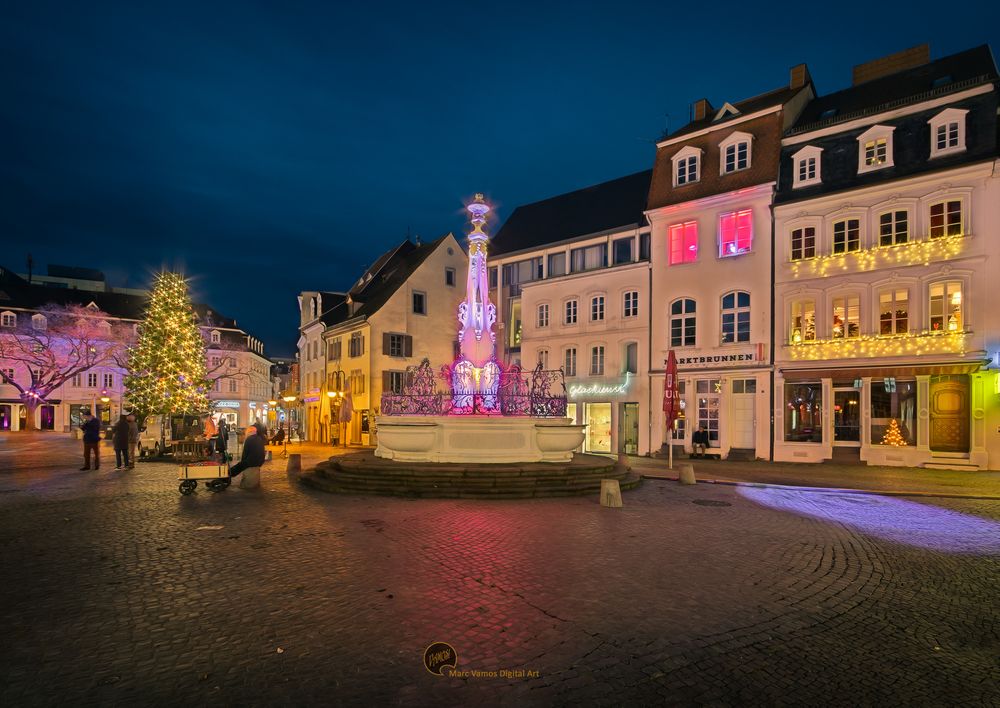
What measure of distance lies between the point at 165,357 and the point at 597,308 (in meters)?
21.8

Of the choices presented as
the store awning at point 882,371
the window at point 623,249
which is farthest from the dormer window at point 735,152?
the store awning at point 882,371

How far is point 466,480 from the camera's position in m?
14.3

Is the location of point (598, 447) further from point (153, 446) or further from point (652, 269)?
point (153, 446)

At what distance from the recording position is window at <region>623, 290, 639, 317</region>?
2973 cm

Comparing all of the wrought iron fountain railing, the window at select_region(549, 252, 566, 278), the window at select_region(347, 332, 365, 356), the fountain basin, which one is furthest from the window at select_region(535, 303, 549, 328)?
the fountain basin

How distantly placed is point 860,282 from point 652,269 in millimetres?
8835

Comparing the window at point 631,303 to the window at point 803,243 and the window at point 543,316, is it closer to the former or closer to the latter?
the window at point 543,316

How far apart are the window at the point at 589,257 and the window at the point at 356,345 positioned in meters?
14.4

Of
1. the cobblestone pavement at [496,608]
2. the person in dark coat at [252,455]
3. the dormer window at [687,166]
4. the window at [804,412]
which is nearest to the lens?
the cobblestone pavement at [496,608]

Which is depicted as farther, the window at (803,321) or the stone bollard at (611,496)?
the window at (803,321)

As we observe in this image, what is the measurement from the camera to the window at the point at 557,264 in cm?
3372

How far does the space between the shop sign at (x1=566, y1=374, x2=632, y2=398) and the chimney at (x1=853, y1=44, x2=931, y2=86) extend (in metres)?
17.5

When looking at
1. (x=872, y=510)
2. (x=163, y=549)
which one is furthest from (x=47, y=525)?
(x=872, y=510)

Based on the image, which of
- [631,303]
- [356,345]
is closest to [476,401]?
[631,303]
